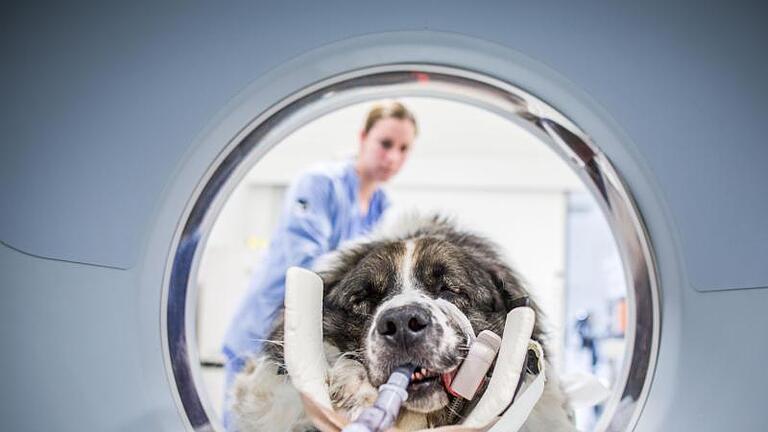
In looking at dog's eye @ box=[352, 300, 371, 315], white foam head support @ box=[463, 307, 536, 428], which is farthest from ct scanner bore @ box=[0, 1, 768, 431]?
dog's eye @ box=[352, 300, 371, 315]

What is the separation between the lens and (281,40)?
875mm

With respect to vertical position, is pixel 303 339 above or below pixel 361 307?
below

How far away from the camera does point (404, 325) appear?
3.75 ft

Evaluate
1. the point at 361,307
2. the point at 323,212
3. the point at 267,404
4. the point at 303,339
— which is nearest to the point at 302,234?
the point at 323,212

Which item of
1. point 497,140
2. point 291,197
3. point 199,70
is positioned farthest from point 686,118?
point 497,140

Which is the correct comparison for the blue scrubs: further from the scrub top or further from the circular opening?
the circular opening

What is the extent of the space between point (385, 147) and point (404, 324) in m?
1.16

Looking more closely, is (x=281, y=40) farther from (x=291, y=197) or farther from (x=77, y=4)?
(x=291, y=197)

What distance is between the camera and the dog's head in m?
1.15

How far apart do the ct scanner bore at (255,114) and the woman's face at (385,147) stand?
131 cm

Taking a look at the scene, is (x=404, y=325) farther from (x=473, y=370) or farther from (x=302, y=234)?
(x=302, y=234)

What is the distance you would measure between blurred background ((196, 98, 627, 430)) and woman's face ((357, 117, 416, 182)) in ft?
9.40

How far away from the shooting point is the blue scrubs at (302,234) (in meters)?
2.01

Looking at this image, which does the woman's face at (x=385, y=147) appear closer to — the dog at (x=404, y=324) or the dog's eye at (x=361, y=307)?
the dog at (x=404, y=324)
